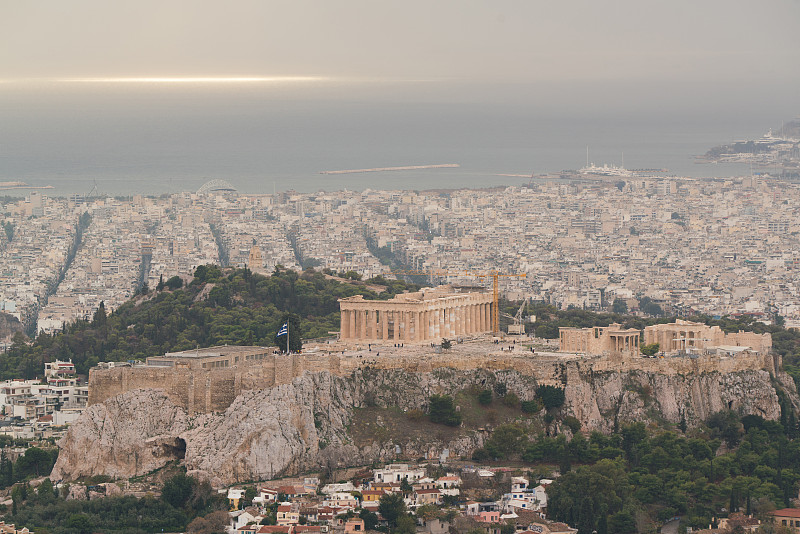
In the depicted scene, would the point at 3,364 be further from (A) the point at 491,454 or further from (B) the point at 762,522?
(B) the point at 762,522

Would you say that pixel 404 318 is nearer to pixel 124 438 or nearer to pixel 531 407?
pixel 531 407

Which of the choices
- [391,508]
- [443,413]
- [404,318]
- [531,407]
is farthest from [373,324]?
[391,508]

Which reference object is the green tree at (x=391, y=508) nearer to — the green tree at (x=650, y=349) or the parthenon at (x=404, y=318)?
the parthenon at (x=404, y=318)

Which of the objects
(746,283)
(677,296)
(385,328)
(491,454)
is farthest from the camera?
Result: (746,283)

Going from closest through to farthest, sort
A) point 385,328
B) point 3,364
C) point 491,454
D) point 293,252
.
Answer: point 491,454, point 385,328, point 3,364, point 293,252

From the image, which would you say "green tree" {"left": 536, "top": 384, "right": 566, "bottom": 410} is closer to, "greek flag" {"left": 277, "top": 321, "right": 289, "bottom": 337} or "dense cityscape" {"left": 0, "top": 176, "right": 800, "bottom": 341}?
"greek flag" {"left": 277, "top": 321, "right": 289, "bottom": 337}

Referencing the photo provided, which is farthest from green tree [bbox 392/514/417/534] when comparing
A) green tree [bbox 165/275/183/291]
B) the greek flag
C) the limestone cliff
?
green tree [bbox 165/275/183/291]

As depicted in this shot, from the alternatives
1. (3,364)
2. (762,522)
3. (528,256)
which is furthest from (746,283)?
(762,522)
